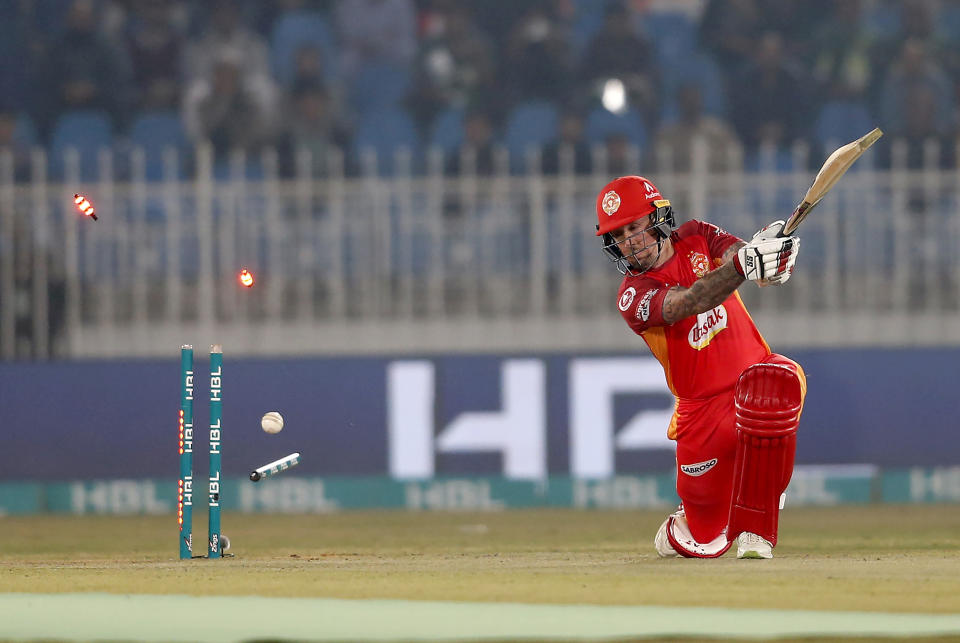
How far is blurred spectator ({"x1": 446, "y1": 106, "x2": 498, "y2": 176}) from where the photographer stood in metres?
13.2

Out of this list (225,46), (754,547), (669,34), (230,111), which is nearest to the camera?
(754,547)

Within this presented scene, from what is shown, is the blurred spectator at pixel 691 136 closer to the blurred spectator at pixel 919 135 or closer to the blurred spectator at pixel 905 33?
the blurred spectator at pixel 919 135

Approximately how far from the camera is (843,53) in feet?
52.2

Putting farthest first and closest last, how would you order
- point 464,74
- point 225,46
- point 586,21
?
point 586,21
point 225,46
point 464,74

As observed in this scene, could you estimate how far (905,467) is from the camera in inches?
476

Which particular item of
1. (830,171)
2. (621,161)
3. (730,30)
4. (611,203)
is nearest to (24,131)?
(621,161)

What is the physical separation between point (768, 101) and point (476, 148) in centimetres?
314

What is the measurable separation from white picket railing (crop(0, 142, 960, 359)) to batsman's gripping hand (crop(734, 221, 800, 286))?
248 inches

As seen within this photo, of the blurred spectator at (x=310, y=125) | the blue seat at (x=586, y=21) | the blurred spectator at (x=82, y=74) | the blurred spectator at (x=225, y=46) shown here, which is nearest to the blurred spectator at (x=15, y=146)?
the blurred spectator at (x=82, y=74)

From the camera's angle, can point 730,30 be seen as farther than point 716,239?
Yes

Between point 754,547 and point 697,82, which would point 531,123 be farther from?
point 754,547

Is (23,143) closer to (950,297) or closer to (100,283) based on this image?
(100,283)

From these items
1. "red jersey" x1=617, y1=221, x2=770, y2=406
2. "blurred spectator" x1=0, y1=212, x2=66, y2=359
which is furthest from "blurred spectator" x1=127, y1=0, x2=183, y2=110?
"red jersey" x1=617, y1=221, x2=770, y2=406

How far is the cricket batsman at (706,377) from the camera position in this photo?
6.23m
